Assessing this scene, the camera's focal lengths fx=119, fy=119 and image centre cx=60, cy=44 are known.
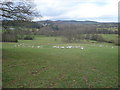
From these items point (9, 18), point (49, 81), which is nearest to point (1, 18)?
point (9, 18)

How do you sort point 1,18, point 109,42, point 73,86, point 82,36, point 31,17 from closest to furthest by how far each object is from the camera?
point 73,86
point 1,18
point 31,17
point 109,42
point 82,36

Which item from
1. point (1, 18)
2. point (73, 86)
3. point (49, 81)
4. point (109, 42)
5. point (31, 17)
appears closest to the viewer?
point (73, 86)

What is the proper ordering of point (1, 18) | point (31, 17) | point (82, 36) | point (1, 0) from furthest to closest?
point (82, 36) < point (31, 17) < point (1, 18) < point (1, 0)

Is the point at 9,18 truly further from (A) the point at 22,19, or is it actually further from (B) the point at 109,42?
(B) the point at 109,42

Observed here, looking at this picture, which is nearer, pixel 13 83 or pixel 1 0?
pixel 13 83

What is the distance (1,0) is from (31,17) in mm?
3186

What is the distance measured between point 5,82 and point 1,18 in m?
7.94

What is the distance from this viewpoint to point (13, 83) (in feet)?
20.2

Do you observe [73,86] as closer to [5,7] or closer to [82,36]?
[5,7]

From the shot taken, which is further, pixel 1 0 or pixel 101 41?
pixel 101 41

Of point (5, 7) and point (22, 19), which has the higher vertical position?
point (5, 7)

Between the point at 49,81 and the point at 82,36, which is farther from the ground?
the point at 82,36

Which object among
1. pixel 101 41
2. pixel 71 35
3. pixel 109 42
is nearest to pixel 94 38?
pixel 101 41

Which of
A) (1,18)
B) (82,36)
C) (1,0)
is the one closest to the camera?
(1,0)
